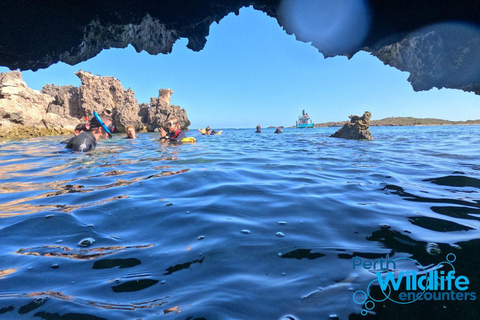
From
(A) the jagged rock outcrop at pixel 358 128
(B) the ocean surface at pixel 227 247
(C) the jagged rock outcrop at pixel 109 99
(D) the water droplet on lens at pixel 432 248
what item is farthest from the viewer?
(C) the jagged rock outcrop at pixel 109 99

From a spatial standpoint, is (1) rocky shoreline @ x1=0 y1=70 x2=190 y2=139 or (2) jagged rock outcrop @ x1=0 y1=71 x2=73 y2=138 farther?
(1) rocky shoreline @ x1=0 y1=70 x2=190 y2=139

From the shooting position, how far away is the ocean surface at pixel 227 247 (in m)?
1.37

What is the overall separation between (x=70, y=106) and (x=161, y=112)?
1727 cm

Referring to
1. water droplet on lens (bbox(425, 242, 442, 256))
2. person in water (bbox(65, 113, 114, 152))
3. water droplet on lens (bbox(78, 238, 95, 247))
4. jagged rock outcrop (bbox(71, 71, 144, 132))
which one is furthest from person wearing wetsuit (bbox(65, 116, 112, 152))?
jagged rock outcrop (bbox(71, 71, 144, 132))

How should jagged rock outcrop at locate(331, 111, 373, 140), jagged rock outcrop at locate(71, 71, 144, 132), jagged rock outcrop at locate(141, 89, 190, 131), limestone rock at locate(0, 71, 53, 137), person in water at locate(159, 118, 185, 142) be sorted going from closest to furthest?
person in water at locate(159, 118, 185, 142) → jagged rock outcrop at locate(331, 111, 373, 140) → limestone rock at locate(0, 71, 53, 137) → jagged rock outcrop at locate(71, 71, 144, 132) → jagged rock outcrop at locate(141, 89, 190, 131)

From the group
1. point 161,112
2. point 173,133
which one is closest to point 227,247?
point 173,133

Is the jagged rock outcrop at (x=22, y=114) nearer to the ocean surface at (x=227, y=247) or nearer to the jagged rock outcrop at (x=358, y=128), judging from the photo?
the ocean surface at (x=227, y=247)

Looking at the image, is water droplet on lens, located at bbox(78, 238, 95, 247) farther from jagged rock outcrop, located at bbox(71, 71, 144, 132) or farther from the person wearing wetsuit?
jagged rock outcrop, located at bbox(71, 71, 144, 132)

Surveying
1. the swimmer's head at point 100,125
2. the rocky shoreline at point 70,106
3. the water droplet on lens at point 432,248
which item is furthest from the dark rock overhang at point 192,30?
the rocky shoreline at point 70,106

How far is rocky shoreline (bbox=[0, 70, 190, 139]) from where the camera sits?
23.9m

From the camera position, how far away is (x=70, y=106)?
46625 millimetres

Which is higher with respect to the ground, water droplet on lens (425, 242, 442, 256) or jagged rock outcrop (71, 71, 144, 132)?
jagged rock outcrop (71, 71, 144, 132)

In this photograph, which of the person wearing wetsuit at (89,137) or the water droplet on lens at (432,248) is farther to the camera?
the person wearing wetsuit at (89,137)

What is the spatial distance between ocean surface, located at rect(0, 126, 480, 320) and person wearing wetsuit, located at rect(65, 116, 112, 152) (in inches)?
188
